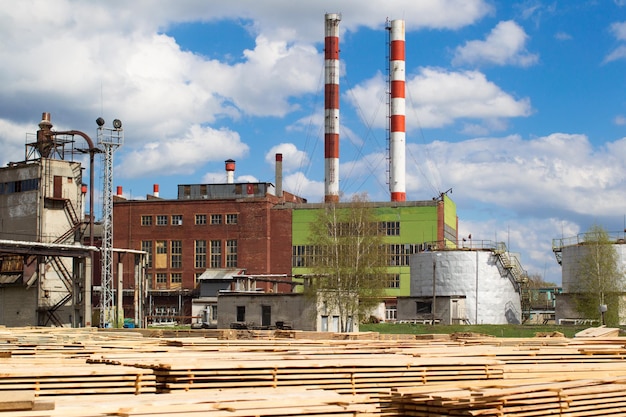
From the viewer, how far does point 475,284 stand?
6138 cm

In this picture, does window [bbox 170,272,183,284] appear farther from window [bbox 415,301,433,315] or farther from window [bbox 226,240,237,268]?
window [bbox 415,301,433,315]

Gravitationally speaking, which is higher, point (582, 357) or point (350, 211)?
point (350, 211)

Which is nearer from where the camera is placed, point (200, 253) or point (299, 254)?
point (299, 254)

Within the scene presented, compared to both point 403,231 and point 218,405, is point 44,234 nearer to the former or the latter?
point 403,231

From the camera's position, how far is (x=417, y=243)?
7244cm

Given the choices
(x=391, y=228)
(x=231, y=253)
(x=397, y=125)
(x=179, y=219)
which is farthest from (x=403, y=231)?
(x=179, y=219)

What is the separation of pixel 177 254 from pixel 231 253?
203 inches

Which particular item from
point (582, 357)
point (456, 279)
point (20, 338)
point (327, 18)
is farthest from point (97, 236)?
point (582, 357)

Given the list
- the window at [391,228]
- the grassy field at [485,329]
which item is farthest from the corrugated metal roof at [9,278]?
the window at [391,228]

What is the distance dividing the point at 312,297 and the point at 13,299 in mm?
20227

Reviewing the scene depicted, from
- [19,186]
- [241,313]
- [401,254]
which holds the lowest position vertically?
[241,313]

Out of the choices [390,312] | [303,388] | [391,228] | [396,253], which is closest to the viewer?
[303,388]

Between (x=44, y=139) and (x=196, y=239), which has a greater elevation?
(x=44, y=139)

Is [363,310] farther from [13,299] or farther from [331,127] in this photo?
[331,127]
